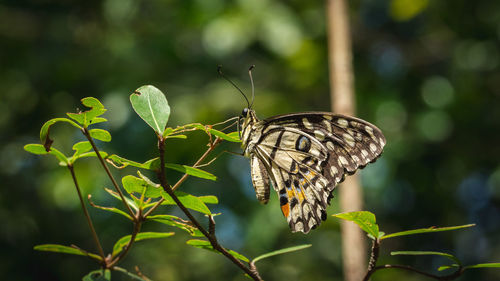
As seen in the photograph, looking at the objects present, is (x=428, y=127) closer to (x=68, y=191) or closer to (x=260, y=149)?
(x=260, y=149)

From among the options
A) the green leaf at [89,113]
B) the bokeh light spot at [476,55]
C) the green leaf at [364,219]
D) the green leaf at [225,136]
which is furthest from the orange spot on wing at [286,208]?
the bokeh light spot at [476,55]

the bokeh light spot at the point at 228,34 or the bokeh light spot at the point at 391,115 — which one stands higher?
the bokeh light spot at the point at 228,34

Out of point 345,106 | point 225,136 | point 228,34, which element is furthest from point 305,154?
point 228,34

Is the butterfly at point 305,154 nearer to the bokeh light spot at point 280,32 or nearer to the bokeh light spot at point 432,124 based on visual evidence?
the bokeh light spot at point 280,32

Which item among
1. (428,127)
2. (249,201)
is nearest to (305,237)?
(249,201)

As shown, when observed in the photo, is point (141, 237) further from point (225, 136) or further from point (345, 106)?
point (345, 106)

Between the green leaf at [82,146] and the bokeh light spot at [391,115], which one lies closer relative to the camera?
the green leaf at [82,146]
